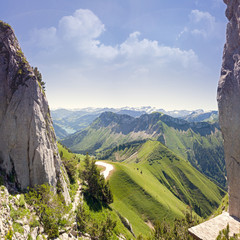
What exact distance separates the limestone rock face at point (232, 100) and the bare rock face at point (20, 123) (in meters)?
A: 38.6

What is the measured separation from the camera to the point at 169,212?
9869 cm

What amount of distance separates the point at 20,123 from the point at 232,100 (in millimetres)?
43460

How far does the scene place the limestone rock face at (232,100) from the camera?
22.0 meters

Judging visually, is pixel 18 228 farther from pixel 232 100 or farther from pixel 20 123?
pixel 232 100

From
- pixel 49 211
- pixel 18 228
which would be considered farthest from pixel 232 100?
pixel 18 228

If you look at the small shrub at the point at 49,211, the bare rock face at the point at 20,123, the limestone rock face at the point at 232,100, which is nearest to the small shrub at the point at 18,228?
the small shrub at the point at 49,211

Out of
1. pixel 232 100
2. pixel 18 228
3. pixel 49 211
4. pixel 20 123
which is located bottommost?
pixel 49 211

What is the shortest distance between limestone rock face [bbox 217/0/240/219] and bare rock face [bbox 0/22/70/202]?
38574 millimetres

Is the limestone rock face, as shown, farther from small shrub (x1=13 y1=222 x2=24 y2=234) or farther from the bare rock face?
the bare rock face

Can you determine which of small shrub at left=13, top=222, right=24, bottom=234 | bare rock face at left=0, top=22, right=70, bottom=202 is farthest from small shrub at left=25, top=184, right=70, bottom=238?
bare rock face at left=0, top=22, right=70, bottom=202

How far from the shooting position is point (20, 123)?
1323 inches

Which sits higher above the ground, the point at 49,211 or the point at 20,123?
the point at 20,123

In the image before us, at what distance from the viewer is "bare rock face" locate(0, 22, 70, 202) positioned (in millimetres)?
31812

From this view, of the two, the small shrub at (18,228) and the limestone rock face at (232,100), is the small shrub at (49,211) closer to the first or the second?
the small shrub at (18,228)
